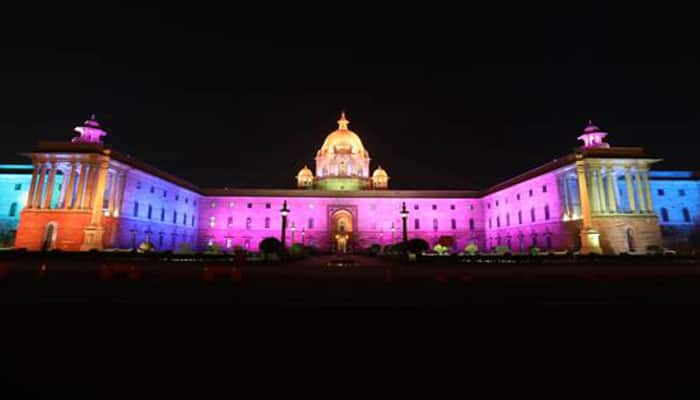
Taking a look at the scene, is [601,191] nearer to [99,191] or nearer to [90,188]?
[99,191]

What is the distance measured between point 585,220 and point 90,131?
196 feet

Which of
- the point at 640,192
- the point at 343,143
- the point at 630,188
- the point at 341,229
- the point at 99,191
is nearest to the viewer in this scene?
the point at 99,191

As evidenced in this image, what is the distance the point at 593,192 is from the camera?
125ft

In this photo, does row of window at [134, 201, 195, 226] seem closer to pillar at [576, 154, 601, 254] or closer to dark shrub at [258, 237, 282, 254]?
dark shrub at [258, 237, 282, 254]

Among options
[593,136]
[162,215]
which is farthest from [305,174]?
[593,136]

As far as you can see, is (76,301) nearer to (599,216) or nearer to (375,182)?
(599,216)

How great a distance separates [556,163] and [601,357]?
43817 mm

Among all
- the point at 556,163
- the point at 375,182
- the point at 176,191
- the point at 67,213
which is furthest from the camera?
the point at 375,182

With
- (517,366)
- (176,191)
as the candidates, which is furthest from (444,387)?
(176,191)

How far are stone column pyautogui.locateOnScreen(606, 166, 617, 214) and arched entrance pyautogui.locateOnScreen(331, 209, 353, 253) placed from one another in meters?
34.9

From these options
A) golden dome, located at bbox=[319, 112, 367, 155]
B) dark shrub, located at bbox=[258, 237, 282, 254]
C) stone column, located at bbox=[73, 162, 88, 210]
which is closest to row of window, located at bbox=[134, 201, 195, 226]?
stone column, located at bbox=[73, 162, 88, 210]

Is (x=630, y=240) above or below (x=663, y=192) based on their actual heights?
below

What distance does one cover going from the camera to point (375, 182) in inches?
2771

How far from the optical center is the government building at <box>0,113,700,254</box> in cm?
3653
